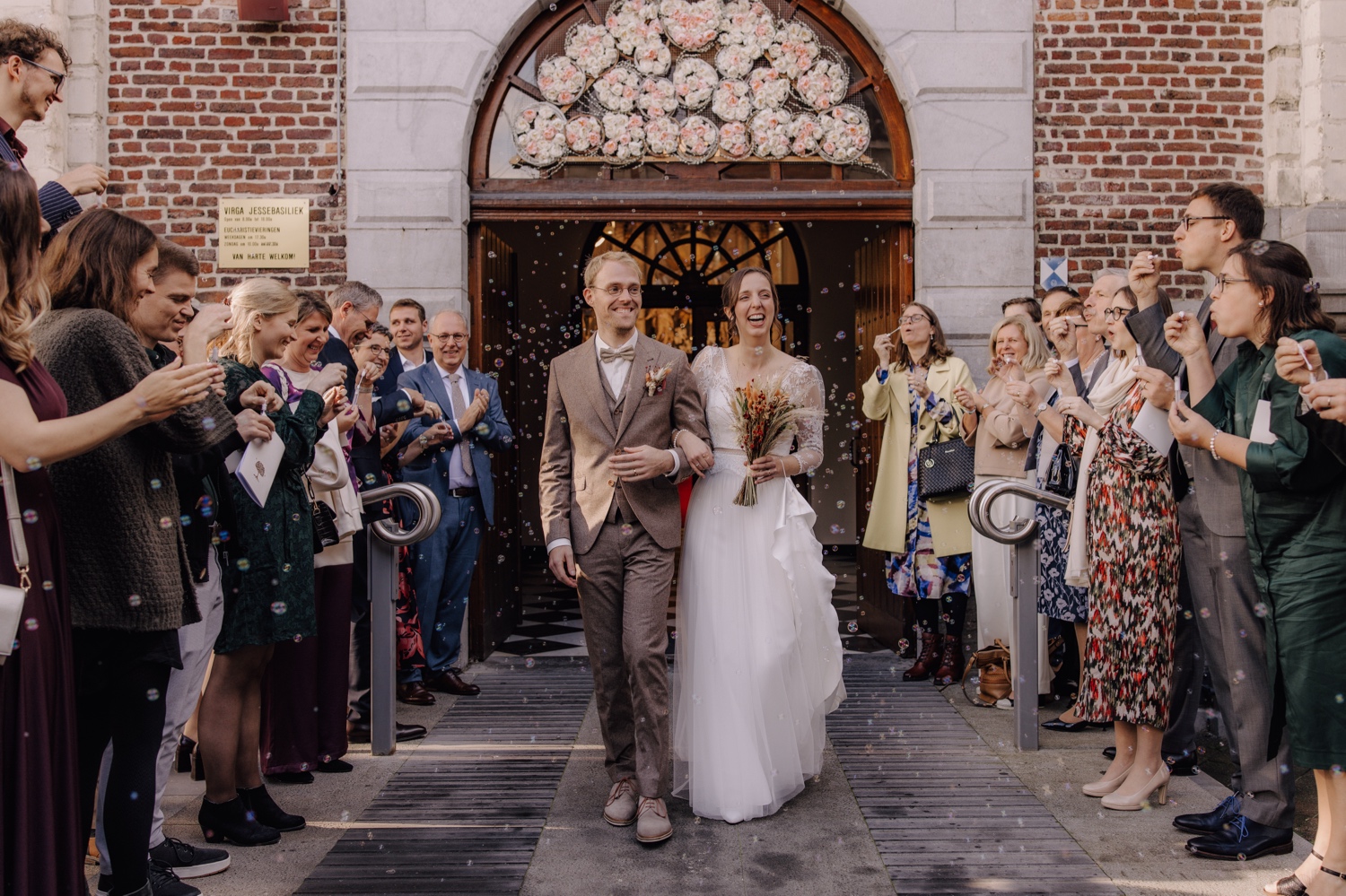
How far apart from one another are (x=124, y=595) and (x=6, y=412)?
2.08ft

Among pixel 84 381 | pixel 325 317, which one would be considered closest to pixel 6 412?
pixel 84 381

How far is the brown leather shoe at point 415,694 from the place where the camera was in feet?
18.9

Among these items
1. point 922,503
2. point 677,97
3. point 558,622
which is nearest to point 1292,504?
point 922,503

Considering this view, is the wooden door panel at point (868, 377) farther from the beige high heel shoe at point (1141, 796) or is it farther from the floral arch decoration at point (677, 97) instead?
the beige high heel shoe at point (1141, 796)

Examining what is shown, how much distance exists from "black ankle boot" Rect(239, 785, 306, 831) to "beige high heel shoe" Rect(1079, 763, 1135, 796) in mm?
3118

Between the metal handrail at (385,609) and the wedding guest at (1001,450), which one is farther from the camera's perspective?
the wedding guest at (1001,450)

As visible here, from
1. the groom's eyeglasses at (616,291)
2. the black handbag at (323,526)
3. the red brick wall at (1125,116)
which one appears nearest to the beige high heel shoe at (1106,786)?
the groom's eyeglasses at (616,291)

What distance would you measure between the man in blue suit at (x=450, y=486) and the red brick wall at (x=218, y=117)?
4.17 feet

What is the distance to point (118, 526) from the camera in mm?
2748

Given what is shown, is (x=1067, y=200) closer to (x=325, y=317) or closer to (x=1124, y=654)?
(x=1124, y=654)

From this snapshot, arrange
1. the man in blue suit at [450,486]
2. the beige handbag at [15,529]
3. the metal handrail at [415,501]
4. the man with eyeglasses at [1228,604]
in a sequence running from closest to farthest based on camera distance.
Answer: the beige handbag at [15,529] → the man with eyeglasses at [1228,604] → the metal handrail at [415,501] → the man in blue suit at [450,486]

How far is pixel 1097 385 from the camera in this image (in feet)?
15.6

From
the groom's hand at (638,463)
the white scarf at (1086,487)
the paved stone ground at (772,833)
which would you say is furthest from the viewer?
the white scarf at (1086,487)

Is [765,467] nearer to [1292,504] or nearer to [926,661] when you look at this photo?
[1292,504]
